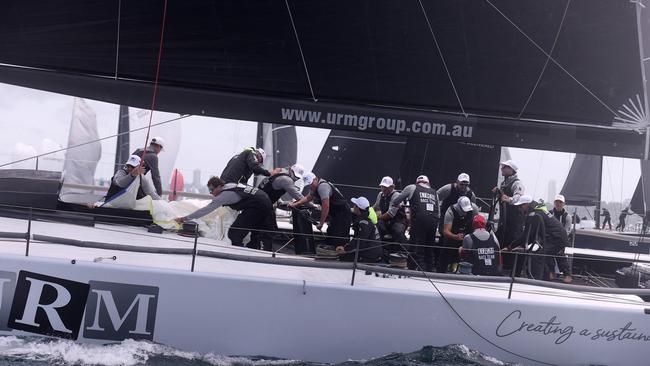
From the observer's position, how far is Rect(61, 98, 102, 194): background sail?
382 inches

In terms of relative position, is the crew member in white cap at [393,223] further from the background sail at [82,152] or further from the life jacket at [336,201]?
the background sail at [82,152]

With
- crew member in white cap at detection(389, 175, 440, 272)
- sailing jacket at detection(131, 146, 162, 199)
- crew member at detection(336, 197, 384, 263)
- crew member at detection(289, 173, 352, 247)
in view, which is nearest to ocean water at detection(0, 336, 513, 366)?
crew member at detection(336, 197, 384, 263)

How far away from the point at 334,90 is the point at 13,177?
2547mm

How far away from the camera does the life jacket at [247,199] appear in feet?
18.2

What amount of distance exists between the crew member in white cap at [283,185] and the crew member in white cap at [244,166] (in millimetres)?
92

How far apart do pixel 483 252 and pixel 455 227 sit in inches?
17.3

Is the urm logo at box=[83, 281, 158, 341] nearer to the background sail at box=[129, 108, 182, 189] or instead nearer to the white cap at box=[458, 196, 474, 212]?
the white cap at box=[458, 196, 474, 212]

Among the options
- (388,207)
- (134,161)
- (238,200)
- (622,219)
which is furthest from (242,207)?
(622,219)

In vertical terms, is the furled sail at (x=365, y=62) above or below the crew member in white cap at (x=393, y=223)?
above

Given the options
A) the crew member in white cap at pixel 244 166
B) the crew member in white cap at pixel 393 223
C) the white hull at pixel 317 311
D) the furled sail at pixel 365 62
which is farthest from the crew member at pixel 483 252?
the crew member in white cap at pixel 244 166

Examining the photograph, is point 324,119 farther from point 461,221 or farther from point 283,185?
point 461,221

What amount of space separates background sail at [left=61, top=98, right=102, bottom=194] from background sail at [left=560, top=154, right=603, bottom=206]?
10878 millimetres

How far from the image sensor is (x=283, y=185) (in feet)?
19.0

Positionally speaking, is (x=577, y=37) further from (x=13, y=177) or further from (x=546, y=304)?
(x=13, y=177)
